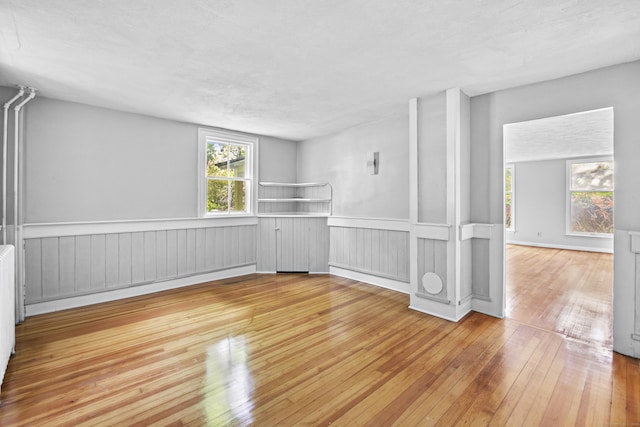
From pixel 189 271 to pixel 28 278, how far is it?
68.6 inches

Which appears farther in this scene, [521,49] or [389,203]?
[389,203]

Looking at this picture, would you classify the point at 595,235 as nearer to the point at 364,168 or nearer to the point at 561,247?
the point at 561,247

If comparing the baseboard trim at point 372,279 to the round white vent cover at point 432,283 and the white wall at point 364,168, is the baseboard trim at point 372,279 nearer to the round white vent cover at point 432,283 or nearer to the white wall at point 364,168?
the round white vent cover at point 432,283

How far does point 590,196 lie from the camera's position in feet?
24.2

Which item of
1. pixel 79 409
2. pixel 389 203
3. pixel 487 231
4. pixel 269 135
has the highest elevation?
pixel 269 135

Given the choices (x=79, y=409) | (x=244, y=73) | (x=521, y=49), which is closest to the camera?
(x=79, y=409)

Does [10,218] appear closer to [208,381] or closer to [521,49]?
[208,381]

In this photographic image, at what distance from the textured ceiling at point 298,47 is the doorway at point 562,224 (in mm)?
1021

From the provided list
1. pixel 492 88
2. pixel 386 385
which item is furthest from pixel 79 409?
pixel 492 88

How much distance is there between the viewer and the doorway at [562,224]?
3291mm

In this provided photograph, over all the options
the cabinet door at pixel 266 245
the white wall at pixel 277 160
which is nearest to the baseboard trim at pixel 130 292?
the cabinet door at pixel 266 245

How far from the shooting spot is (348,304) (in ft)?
11.7

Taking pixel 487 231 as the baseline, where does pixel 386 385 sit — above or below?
below

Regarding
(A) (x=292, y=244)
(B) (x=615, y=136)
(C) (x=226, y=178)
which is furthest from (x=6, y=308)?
(B) (x=615, y=136)
